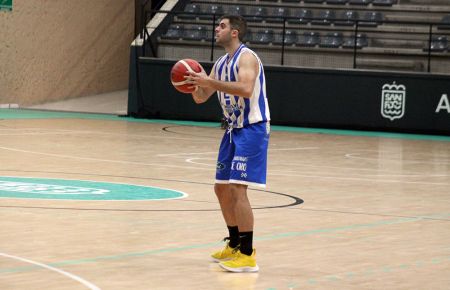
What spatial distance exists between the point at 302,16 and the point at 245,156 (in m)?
19.9

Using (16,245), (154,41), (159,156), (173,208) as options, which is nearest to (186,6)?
(154,41)

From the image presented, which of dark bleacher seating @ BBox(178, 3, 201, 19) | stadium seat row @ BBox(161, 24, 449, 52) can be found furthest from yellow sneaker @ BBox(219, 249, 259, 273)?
dark bleacher seating @ BBox(178, 3, 201, 19)

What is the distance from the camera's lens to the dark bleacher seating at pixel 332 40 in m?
26.3

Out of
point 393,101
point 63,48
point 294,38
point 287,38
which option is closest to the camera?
point 393,101

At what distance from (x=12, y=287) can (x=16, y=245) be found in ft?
5.40

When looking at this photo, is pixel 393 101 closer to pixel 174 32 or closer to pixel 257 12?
pixel 257 12

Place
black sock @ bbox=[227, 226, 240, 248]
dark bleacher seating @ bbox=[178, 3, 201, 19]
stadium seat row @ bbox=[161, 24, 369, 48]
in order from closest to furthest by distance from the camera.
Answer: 1. black sock @ bbox=[227, 226, 240, 248]
2. stadium seat row @ bbox=[161, 24, 369, 48]
3. dark bleacher seating @ bbox=[178, 3, 201, 19]

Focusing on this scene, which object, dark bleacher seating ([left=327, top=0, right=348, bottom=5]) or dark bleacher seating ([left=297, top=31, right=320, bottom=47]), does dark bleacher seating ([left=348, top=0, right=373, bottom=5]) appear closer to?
dark bleacher seating ([left=327, top=0, right=348, bottom=5])

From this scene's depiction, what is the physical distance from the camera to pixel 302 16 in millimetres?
27484

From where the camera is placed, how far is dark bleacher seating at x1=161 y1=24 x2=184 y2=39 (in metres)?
27.9

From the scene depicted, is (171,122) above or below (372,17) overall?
below

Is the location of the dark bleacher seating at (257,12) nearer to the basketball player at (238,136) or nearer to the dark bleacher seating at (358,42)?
the dark bleacher seating at (358,42)

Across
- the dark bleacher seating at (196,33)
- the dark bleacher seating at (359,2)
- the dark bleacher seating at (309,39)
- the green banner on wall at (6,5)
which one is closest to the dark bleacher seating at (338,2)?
the dark bleacher seating at (359,2)

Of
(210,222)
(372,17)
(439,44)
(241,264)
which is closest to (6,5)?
(372,17)
